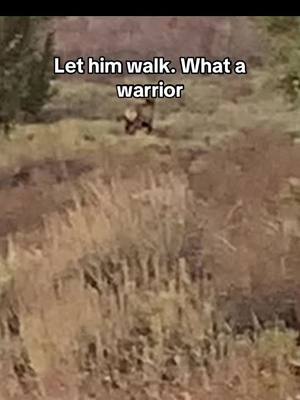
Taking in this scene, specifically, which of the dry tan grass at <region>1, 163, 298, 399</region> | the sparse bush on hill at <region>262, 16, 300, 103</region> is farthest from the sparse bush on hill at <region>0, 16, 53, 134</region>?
the sparse bush on hill at <region>262, 16, 300, 103</region>

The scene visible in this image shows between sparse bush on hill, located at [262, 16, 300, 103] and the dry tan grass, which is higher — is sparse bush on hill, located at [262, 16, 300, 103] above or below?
above

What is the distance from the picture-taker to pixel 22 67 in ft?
4.36

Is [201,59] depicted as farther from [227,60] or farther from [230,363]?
[230,363]

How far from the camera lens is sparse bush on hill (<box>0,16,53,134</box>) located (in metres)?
1.32

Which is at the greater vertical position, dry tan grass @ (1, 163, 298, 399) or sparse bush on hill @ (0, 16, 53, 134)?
sparse bush on hill @ (0, 16, 53, 134)

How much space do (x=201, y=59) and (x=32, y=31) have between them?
0.22 meters

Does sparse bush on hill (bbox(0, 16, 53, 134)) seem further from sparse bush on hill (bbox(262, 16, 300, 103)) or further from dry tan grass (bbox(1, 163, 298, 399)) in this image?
sparse bush on hill (bbox(262, 16, 300, 103))

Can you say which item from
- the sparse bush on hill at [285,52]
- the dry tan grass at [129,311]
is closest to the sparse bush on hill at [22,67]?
the dry tan grass at [129,311]

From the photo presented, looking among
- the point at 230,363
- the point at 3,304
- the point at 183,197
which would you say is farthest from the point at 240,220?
the point at 3,304

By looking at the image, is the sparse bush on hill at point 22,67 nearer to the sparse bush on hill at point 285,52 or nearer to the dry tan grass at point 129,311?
the dry tan grass at point 129,311

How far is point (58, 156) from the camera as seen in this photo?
134 centimetres

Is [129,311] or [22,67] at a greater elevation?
[22,67]

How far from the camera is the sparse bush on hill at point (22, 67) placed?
132 centimetres

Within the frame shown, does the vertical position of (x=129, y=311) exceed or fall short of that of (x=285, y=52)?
it falls short
